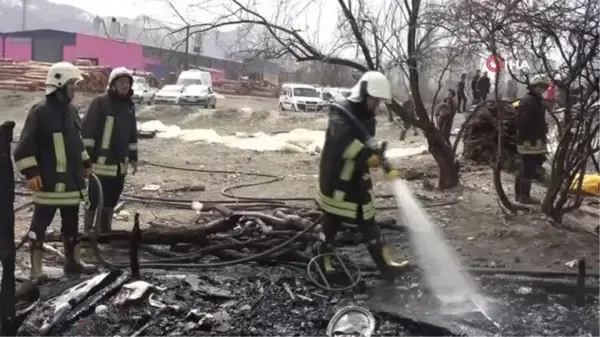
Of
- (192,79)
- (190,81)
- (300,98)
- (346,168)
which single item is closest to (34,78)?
(190,81)

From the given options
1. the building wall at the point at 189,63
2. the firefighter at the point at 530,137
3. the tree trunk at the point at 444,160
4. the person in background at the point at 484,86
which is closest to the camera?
the firefighter at the point at 530,137

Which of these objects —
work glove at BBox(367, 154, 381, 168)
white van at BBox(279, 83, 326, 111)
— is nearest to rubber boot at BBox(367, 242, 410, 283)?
work glove at BBox(367, 154, 381, 168)

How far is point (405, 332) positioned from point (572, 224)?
4.08 meters

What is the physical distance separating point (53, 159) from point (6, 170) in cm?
184

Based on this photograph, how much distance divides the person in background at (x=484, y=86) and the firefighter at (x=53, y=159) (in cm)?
1152

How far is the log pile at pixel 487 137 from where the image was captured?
11.9 m

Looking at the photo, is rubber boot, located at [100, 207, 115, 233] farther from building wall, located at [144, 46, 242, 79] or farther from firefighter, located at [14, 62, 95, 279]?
building wall, located at [144, 46, 242, 79]

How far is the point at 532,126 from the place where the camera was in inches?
336

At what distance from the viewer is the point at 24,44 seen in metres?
52.0

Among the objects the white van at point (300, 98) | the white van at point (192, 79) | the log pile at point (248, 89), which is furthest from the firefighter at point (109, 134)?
the log pile at point (248, 89)

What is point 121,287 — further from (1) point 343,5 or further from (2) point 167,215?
(1) point 343,5

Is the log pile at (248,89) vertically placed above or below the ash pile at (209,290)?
above
